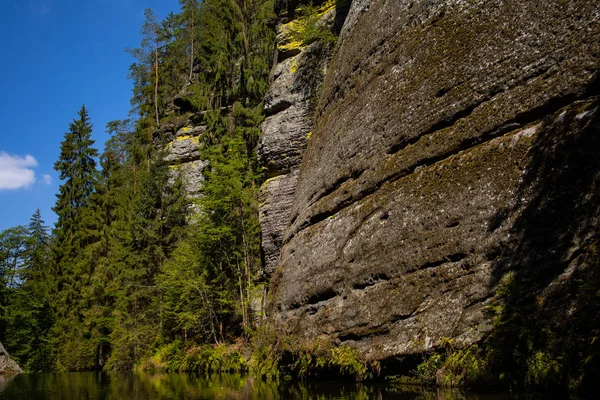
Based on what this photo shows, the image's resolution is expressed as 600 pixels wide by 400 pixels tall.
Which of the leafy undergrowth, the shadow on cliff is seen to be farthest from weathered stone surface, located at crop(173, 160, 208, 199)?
the shadow on cliff

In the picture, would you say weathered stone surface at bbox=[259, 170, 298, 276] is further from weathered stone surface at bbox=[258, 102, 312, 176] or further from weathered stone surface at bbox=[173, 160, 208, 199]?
weathered stone surface at bbox=[173, 160, 208, 199]

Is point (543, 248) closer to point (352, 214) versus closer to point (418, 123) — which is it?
point (418, 123)

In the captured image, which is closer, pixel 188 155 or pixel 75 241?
pixel 188 155

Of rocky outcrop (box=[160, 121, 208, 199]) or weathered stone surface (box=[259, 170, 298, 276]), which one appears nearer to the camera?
weathered stone surface (box=[259, 170, 298, 276])

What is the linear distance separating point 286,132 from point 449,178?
1196 centimetres

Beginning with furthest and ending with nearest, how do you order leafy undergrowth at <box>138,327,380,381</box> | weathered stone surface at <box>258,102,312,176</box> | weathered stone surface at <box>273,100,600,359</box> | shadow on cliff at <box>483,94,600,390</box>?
weathered stone surface at <box>258,102,312,176</box> < leafy undergrowth at <box>138,327,380,381</box> < weathered stone surface at <box>273,100,600,359</box> < shadow on cliff at <box>483,94,600,390</box>

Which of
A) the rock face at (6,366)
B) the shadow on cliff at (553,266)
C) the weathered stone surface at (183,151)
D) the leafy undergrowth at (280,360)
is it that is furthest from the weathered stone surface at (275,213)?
the rock face at (6,366)

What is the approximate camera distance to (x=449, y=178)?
27.0 feet

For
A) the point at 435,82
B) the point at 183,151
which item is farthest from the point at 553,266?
the point at 183,151

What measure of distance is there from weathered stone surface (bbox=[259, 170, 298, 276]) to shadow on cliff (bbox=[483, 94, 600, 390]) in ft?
40.2

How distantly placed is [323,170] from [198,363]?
34.5ft

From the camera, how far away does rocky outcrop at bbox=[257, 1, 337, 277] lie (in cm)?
1889

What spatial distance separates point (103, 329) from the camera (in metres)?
29.5

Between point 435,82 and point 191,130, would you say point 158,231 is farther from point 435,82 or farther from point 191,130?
point 435,82
